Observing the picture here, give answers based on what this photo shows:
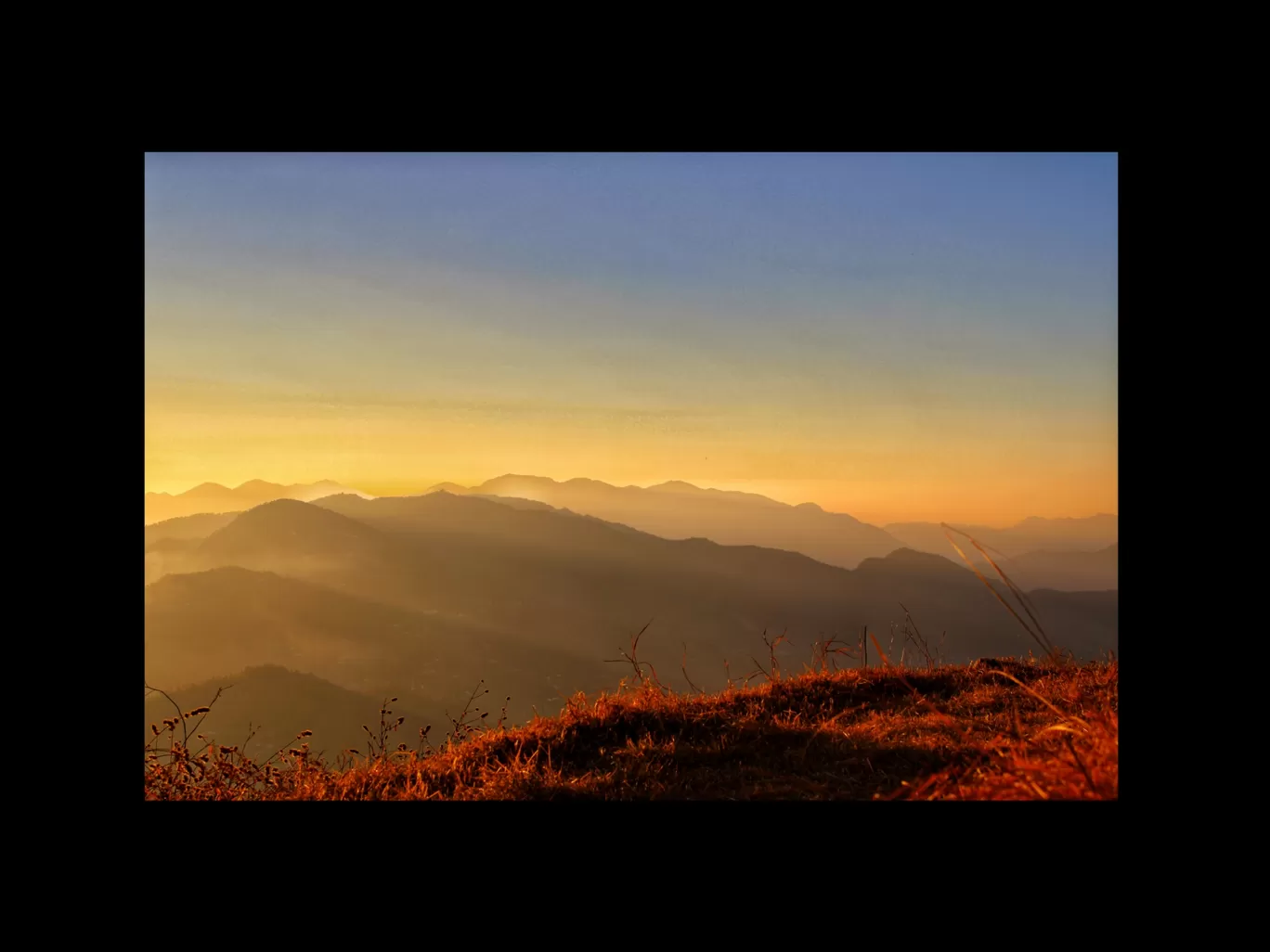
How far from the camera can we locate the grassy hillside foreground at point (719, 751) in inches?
95.3

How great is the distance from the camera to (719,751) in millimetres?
3037

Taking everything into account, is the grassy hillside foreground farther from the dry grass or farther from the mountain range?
the mountain range

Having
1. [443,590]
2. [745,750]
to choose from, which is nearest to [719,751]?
[745,750]

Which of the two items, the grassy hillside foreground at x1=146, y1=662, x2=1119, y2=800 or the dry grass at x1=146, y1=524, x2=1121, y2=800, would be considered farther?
the grassy hillside foreground at x1=146, y1=662, x2=1119, y2=800

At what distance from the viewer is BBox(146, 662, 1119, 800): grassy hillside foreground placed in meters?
2.42

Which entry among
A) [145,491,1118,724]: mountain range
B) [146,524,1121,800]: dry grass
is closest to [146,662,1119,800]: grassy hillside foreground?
[146,524,1121,800]: dry grass

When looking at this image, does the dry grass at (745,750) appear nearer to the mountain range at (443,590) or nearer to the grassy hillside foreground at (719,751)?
the grassy hillside foreground at (719,751)

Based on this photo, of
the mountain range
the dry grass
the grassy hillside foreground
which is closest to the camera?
the dry grass

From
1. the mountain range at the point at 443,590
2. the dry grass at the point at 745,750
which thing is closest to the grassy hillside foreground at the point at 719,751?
the dry grass at the point at 745,750

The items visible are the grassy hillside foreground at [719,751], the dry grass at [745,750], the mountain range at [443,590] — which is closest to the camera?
the dry grass at [745,750]
